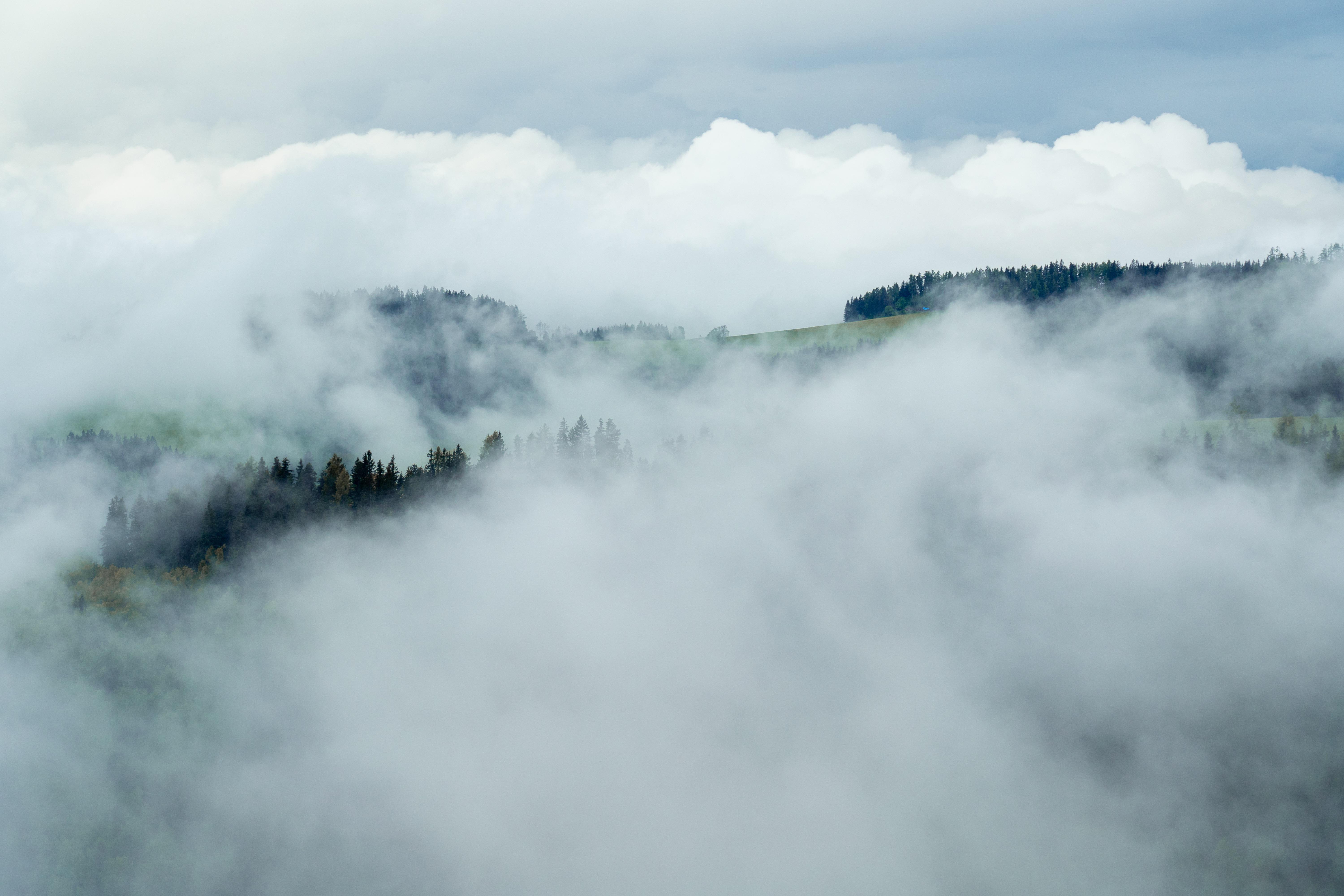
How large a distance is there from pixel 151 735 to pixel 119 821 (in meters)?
16.5

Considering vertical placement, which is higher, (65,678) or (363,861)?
(65,678)

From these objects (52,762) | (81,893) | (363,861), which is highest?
(52,762)

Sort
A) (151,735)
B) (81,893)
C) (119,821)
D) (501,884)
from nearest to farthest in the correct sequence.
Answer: (81,893) → (119,821) → (151,735) → (501,884)

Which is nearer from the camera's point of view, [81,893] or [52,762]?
[81,893]

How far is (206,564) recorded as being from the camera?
7338 inches

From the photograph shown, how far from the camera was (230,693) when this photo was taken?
6929 inches

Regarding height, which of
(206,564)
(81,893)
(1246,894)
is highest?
(206,564)

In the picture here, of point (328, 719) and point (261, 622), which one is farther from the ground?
point (261, 622)

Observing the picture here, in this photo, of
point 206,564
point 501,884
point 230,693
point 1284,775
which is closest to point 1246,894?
point 1284,775

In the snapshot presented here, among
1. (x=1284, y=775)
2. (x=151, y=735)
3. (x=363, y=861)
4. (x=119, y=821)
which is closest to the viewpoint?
(x=119, y=821)

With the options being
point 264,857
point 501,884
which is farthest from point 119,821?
point 501,884

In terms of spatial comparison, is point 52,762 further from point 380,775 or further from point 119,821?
point 380,775

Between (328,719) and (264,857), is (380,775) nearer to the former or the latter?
(328,719)

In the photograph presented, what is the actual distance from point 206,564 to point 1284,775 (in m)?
223
